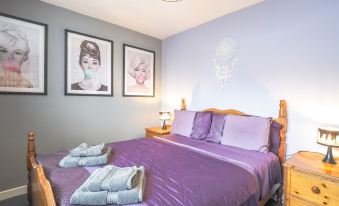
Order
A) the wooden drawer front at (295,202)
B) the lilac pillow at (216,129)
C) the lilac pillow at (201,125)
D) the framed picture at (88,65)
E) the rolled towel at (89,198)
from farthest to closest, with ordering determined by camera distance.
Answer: the framed picture at (88,65), the lilac pillow at (201,125), the lilac pillow at (216,129), the wooden drawer front at (295,202), the rolled towel at (89,198)

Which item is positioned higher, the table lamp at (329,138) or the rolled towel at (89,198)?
the table lamp at (329,138)

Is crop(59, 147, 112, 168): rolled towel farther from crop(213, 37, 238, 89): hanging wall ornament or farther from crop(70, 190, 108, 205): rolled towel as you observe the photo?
crop(213, 37, 238, 89): hanging wall ornament

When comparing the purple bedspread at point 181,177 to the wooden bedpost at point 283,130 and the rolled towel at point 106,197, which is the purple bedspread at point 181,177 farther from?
the wooden bedpost at point 283,130

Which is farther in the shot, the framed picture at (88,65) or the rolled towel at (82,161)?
the framed picture at (88,65)

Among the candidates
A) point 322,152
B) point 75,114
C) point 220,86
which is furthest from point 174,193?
point 75,114

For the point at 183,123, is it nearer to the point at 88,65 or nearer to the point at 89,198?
the point at 88,65

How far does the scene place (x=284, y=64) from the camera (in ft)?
7.09

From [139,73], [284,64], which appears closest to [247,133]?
[284,64]

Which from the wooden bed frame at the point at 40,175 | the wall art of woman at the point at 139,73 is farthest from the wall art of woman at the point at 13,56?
the wall art of woman at the point at 139,73

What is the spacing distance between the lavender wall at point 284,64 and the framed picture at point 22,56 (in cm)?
230

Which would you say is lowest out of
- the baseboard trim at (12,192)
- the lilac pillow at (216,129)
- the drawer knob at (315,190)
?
the baseboard trim at (12,192)

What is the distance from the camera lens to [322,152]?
1.90 m

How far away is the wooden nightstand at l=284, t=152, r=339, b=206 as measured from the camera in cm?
145

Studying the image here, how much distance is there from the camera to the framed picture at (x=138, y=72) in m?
3.29
